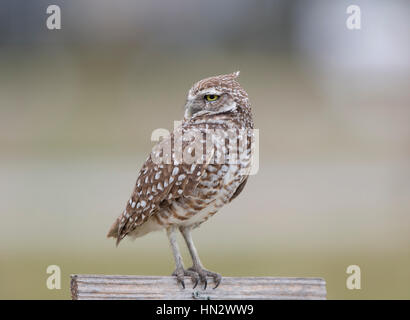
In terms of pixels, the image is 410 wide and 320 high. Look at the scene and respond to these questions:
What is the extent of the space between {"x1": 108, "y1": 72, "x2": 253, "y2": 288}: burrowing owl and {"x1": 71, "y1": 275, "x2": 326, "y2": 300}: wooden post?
0.13 meters

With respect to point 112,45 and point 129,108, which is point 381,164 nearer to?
point 129,108

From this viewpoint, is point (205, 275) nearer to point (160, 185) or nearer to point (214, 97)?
point (160, 185)

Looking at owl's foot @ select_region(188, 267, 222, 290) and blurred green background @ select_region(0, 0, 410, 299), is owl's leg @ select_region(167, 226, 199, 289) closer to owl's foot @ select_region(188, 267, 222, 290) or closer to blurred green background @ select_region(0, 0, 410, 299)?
owl's foot @ select_region(188, 267, 222, 290)

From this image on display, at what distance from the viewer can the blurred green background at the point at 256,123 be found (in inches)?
203

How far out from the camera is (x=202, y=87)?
2129mm

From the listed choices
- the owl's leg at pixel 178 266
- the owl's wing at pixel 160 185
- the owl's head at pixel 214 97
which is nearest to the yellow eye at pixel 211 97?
the owl's head at pixel 214 97

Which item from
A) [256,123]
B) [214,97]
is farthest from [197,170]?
[256,123]

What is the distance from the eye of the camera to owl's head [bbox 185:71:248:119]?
2137mm

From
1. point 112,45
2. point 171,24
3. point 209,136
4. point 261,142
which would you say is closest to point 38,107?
point 112,45

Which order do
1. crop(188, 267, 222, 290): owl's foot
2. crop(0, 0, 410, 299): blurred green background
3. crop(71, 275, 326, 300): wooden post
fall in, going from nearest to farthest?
crop(71, 275, 326, 300): wooden post < crop(188, 267, 222, 290): owl's foot < crop(0, 0, 410, 299): blurred green background

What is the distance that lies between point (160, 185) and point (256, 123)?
395cm

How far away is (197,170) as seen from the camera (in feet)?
7.55

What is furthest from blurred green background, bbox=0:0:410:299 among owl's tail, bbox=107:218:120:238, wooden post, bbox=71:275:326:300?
wooden post, bbox=71:275:326:300

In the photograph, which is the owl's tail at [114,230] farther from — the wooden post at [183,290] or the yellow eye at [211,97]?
the yellow eye at [211,97]
